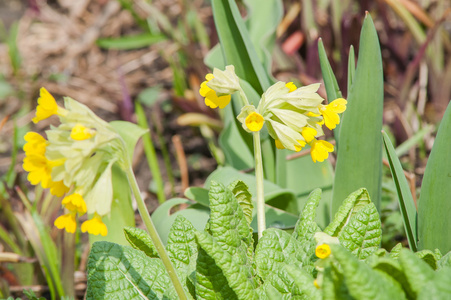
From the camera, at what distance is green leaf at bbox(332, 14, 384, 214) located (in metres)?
1.15

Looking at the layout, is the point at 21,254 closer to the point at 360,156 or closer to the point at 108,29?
the point at 360,156

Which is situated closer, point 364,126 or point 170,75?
point 364,126

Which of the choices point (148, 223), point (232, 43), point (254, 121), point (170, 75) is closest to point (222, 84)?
→ point (254, 121)

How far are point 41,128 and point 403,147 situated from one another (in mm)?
1928

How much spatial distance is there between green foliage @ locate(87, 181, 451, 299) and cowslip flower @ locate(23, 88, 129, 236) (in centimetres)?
19

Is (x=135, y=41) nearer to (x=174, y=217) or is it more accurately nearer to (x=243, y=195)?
(x=174, y=217)

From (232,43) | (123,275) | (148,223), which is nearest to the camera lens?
(148,223)

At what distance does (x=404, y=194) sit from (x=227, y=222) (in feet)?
1.44

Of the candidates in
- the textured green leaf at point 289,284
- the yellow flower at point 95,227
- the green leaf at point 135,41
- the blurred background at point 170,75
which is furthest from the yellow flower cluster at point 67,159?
the green leaf at point 135,41

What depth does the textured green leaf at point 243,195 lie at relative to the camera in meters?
1.14

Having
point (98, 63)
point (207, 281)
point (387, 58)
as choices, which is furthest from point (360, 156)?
point (98, 63)

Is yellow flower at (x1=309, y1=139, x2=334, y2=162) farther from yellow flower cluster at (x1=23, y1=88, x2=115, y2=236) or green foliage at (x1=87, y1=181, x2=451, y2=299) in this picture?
yellow flower cluster at (x1=23, y1=88, x2=115, y2=236)

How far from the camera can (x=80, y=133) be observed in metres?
0.73

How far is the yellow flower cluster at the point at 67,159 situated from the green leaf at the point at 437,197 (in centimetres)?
72
